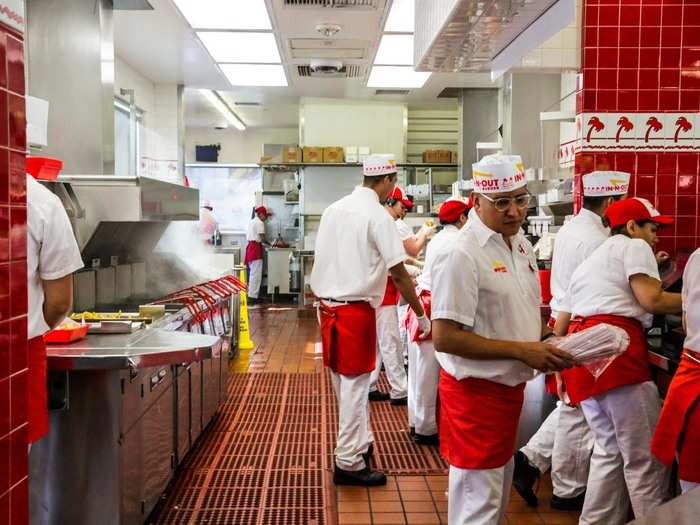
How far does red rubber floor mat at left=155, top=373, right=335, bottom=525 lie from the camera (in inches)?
Result: 145

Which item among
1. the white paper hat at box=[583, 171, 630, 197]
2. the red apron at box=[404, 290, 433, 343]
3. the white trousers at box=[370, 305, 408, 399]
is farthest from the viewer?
the white trousers at box=[370, 305, 408, 399]

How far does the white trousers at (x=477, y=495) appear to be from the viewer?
250 cm

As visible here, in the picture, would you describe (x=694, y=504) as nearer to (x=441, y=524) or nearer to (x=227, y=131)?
(x=441, y=524)

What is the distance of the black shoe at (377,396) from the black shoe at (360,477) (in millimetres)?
2005

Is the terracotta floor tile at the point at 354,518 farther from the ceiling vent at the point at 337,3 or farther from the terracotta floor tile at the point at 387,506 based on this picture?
the ceiling vent at the point at 337,3

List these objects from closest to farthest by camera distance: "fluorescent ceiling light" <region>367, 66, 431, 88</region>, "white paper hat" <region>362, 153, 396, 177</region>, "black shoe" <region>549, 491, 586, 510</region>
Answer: "black shoe" <region>549, 491, 586, 510</region>
"white paper hat" <region>362, 153, 396, 177</region>
"fluorescent ceiling light" <region>367, 66, 431, 88</region>

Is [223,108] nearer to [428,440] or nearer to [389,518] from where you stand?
[428,440]

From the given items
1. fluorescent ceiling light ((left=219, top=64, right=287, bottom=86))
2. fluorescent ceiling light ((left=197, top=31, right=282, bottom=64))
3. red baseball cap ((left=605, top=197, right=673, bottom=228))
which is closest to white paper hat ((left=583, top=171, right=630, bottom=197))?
red baseball cap ((left=605, top=197, right=673, bottom=228))

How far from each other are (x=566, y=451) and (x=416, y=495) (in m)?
0.87

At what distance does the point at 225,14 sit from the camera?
6.48 meters

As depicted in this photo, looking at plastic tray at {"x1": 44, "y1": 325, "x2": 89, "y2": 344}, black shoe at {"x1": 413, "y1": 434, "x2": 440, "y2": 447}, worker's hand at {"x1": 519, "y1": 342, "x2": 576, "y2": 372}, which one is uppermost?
worker's hand at {"x1": 519, "y1": 342, "x2": 576, "y2": 372}

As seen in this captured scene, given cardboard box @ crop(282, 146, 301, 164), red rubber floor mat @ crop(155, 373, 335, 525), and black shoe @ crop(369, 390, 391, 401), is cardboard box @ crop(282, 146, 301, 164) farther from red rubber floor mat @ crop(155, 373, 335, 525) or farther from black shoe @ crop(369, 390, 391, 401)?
black shoe @ crop(369, 390, 391, 401)

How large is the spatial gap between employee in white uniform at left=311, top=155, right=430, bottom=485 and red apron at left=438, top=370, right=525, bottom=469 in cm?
144

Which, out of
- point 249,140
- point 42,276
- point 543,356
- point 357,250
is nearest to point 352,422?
point 357,250
